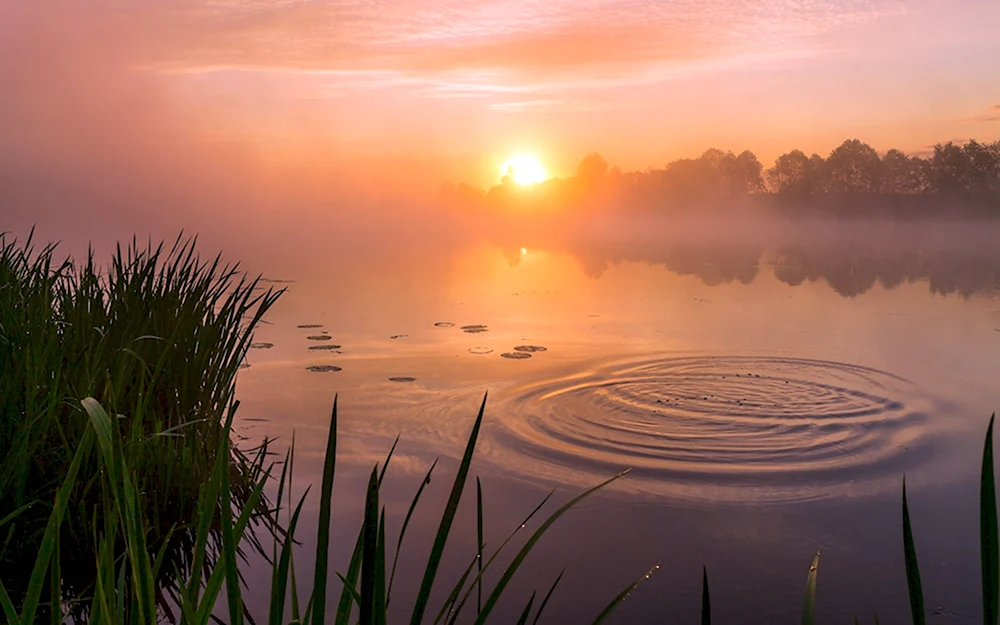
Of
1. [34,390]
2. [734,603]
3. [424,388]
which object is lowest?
[734,603]

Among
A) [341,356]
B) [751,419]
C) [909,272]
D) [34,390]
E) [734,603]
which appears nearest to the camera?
[34,390]

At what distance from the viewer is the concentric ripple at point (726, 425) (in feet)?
13.0

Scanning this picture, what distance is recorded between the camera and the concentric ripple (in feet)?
13.0

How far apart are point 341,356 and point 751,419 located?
3.18 m

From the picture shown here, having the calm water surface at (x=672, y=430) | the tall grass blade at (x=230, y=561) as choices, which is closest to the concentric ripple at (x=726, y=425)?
the calm water surface at (x=672, y=430)

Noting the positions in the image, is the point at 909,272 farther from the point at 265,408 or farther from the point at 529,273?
the point at 265,408

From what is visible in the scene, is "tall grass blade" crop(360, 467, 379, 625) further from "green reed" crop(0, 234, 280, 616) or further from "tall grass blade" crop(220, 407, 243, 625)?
"green reed" crop(0, 234, 280, 616)

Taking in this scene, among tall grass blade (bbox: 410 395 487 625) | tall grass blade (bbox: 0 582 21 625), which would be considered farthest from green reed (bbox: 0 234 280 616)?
tall grass blade (bbox: 410 395 487 625)

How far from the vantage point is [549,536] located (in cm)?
323

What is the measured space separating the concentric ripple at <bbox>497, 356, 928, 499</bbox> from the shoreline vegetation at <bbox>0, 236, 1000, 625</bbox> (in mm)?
954

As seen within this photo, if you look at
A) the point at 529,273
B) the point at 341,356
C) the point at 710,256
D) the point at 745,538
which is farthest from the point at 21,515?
the point at 710,256

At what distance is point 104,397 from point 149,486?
0.96 metres

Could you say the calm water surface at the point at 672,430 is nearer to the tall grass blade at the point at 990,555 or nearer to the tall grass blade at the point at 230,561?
the tall grass blade at the point at 230,561

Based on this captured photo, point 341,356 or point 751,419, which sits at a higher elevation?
point 341,356
